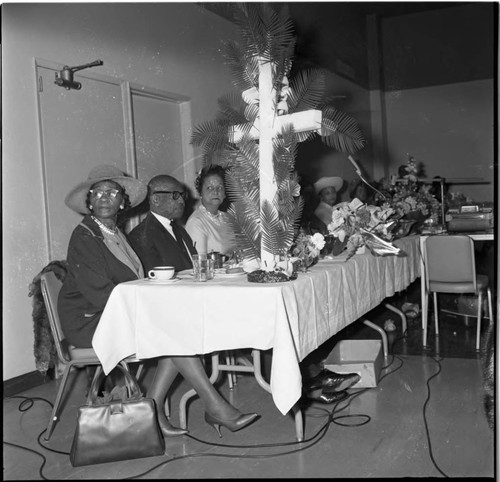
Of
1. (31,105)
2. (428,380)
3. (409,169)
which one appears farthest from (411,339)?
(31,105)

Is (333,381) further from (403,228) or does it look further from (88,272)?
(403,228)

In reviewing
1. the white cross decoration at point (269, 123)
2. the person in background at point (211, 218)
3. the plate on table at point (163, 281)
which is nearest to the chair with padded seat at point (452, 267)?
the person in background at point (211, 218)

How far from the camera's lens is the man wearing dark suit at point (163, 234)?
3.67 meters

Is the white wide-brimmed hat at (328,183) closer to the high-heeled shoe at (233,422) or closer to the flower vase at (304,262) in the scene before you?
the flower vase at (304,262)

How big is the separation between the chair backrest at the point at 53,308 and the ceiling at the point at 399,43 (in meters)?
5.77

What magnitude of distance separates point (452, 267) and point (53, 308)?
10.4ft

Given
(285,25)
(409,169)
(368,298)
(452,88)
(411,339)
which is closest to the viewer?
(285,25)

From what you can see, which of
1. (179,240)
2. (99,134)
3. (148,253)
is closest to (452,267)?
(179,240)

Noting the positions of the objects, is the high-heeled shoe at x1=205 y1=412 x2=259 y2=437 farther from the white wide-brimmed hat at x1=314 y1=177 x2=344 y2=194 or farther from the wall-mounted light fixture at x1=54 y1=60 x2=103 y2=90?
the white wide-brimmed hat at x1=314 y1=177 x2=344 y2=194

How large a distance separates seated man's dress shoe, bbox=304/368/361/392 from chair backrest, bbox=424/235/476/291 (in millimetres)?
1594

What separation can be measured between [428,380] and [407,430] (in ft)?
3.05

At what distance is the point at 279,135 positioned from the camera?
2.86 metres

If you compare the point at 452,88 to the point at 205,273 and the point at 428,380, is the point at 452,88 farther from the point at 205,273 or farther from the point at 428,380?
the point at 205,273

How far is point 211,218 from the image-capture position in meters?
4.30
